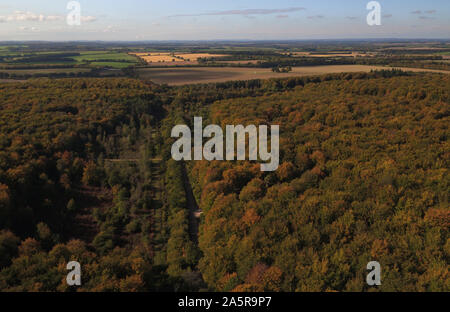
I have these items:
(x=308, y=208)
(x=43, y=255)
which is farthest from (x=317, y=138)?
(x=43, y=255)

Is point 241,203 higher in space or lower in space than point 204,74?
lower

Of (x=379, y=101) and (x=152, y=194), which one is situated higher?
(x=379, y=101)

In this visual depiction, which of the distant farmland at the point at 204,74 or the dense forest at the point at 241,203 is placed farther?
the distant farmland at the point at 204,74

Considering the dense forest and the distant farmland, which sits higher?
the distant farmland

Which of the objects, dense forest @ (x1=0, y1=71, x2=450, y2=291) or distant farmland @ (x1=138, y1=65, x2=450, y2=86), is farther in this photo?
distant farmland @ (x1=138, y1=65, x2=450, y2=86)

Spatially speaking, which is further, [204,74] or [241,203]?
[204,74]

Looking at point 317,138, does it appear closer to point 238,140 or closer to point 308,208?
point 238,140

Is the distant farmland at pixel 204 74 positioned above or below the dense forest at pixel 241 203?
above
